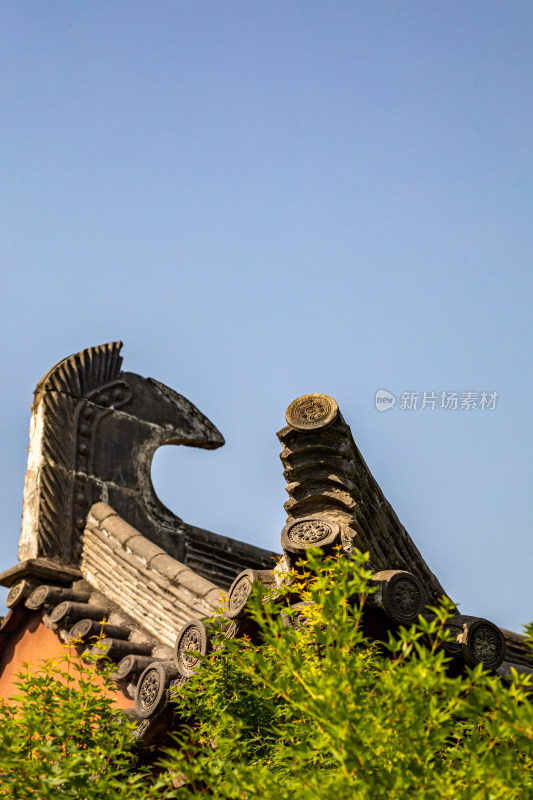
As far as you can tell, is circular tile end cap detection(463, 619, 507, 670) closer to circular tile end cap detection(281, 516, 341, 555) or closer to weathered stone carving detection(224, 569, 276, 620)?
circular tile end cap detection(281, 516, 341, 555)

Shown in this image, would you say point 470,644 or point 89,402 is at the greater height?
point 89,402

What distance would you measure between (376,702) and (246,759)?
4.21 ft

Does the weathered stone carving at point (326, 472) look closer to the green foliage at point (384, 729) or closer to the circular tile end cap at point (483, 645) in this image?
the circular tile end cap at point (483, 645)

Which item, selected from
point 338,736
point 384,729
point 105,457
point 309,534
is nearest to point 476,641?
point 309,534

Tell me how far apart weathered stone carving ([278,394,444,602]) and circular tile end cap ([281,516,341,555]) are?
0.72 ft

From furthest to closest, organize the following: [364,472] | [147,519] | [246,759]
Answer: [147,519] → [364,472] → [246,759]

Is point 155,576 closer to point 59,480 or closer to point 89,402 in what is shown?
point 59,480

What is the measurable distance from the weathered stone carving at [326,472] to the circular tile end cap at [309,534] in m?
0.22

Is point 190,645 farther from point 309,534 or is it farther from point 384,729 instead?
point 384,729

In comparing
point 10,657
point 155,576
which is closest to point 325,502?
point 155,576

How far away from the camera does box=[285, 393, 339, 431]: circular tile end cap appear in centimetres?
535

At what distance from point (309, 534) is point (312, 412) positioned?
0.89 metres

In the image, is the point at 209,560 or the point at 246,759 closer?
the point at 246,759

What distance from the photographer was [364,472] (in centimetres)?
568
